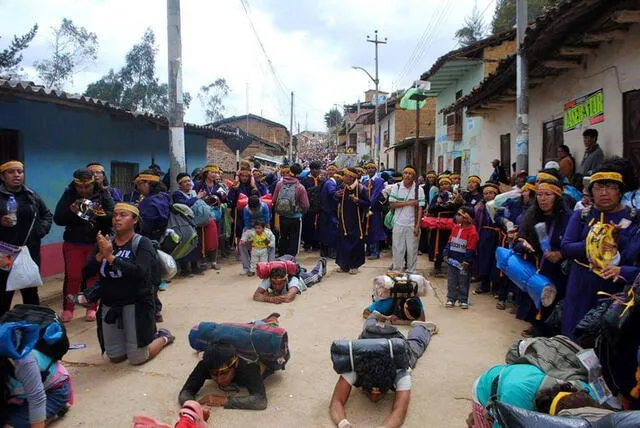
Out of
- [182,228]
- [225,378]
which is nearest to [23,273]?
[225,378]

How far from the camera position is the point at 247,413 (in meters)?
3.82

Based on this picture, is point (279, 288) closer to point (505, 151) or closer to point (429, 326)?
point (429, 326)

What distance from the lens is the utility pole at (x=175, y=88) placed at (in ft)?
28.6

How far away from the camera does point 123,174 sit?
1082cm

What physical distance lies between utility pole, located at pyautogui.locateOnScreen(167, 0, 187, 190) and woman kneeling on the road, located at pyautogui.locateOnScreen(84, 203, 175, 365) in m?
4.14

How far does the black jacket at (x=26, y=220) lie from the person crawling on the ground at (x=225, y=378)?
2626mm

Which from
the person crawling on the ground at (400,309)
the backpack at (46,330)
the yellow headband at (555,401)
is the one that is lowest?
the person crawling on the ground at (400,309)

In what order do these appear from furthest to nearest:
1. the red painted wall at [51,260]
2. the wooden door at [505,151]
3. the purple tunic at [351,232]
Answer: the wooden door at [505,151]
the purple tunic at [351,232]
the red painted wall at [51,260]

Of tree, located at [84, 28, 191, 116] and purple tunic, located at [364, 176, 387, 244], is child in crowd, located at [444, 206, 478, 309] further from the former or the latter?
tree, located at [84, 28, 191, 116]

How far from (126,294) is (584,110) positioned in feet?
22.8

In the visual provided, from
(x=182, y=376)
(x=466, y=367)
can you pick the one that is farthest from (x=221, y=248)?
(x=466, y=367)

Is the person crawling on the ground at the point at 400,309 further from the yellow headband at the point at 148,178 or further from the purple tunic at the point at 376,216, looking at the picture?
the purple tunic at the point at 376,216

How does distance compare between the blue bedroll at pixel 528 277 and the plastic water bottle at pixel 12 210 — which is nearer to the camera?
the blue bedroll at pixel 528 277

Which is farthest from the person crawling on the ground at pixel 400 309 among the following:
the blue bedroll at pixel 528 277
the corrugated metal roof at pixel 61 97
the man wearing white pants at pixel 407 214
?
the corrugated metal roof at pixel 61 97
